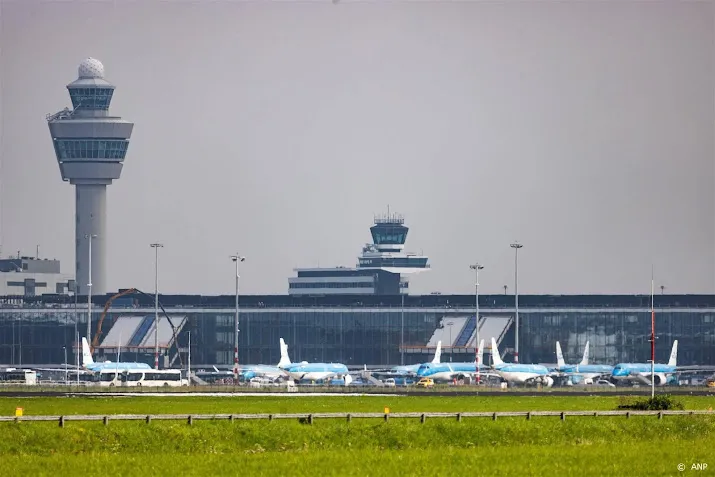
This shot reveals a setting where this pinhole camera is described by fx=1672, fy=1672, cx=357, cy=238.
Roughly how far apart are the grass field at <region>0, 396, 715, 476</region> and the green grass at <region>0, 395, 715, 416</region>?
2441 cm

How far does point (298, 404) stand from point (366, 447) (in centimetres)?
4599

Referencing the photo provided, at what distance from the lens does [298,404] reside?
451 feet

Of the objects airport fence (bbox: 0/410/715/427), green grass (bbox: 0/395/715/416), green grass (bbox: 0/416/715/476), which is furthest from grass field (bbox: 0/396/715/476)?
green grass (bbox: 0/395/715/416)

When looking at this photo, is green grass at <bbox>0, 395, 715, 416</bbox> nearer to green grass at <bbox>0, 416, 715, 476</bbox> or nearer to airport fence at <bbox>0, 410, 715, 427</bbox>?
airport fence at <bbox>0, 410, 715, 427</bbox>

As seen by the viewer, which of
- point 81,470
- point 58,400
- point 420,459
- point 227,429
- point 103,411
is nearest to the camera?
point 81,470

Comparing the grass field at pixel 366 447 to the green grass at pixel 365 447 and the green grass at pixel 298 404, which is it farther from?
the green grass at pixel 298 404

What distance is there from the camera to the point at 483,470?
78625 mm

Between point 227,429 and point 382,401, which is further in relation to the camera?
point 382,401

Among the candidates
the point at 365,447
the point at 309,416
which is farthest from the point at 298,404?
the point at 365,447

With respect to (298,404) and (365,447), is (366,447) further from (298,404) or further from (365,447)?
(298,404)

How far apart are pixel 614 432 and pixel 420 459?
790 inches

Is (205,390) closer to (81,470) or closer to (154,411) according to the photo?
(154,411)

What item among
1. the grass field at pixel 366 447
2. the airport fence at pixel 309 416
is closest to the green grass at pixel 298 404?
the airport fence at pixel 309 416

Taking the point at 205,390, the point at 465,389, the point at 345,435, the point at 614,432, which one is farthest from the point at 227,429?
the point at 465,389
